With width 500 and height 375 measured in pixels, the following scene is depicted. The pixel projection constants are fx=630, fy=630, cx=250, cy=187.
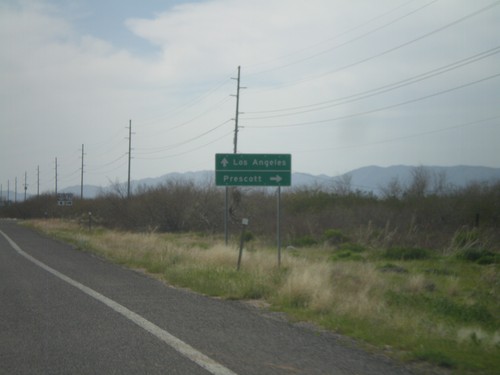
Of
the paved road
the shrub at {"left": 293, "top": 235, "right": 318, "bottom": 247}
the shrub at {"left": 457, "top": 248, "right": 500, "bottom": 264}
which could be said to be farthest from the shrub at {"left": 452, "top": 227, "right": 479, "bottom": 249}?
the paved road

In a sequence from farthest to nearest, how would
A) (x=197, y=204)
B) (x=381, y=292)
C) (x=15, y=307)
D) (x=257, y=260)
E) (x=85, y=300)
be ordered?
(x=197, y=204), (x=257, y=260), (x=381, y=292), (x=85, y=300), (x=15, y=307)

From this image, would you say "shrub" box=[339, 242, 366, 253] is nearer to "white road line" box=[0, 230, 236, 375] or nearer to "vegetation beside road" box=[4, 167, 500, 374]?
"vegetation beside road" box=[4, 167, 500, 374]

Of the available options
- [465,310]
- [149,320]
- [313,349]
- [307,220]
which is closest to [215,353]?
[313,349]

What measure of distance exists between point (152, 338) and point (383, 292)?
8.35 metres

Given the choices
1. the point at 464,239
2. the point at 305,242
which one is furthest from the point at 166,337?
the point at 305,242

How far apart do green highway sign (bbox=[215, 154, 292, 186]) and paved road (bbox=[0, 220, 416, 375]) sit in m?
6.35

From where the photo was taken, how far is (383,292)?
1589cm

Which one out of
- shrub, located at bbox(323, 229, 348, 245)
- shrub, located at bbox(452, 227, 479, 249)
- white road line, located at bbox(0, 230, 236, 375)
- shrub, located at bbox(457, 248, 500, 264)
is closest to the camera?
white road line, located at bbox(0, 230, 236, 375)

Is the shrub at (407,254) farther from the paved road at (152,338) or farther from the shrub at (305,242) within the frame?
the paved road at (152,338)

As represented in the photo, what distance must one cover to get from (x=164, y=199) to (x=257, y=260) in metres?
35.8

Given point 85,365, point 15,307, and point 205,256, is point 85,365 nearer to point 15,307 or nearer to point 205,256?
point 15,307

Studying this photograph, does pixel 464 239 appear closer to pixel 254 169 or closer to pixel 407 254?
pixel 407 254

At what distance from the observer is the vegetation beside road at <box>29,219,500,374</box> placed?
9.23 metres

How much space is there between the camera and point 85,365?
7445mm
